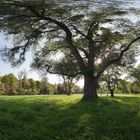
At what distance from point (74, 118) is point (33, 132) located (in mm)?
3954

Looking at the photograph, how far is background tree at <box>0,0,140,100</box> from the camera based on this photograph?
25.1m

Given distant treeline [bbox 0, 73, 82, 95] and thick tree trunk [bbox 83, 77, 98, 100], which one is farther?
distant treeline [bbox 0, 73, 82, 95]

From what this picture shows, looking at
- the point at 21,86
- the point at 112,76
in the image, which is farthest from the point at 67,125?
the point at 21,86

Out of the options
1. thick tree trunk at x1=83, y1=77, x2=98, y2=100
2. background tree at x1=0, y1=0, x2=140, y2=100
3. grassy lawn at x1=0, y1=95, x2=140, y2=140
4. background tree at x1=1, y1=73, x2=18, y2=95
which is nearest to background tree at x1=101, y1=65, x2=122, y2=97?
background tree at x1=0, y1=0, x2=140, y2=100

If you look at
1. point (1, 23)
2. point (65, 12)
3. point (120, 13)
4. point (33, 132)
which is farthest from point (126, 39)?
point (33, 132)

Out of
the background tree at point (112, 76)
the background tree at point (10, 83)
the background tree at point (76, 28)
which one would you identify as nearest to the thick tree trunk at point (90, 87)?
the background tree at point (76, 28)

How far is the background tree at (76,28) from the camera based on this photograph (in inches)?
988

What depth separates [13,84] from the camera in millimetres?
98125

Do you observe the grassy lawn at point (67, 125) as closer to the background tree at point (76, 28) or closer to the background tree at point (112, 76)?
the background tree at point (76, 28)

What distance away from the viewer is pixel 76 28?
1336 inches

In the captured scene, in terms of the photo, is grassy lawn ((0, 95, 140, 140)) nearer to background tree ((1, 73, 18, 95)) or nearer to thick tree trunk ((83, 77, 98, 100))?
thick tree trunk ((83, 77, 98, 100))

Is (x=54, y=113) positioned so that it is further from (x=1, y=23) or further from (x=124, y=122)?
(x=1, y=23)

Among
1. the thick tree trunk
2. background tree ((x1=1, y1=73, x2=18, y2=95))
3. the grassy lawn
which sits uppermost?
background tree ((x1=1, y1=73, x2=18, y2=95))

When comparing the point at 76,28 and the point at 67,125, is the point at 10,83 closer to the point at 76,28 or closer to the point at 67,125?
the point at 76,28
